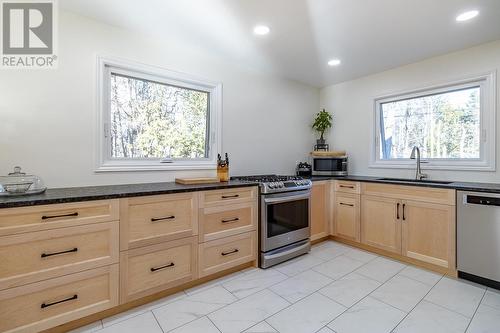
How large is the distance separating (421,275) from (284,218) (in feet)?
4.69

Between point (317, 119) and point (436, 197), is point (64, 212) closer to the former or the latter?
point (436, 197)

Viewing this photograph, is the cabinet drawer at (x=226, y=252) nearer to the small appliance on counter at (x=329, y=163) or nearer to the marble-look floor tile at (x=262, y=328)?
the marble-look floor tile at (x=262, y=328)

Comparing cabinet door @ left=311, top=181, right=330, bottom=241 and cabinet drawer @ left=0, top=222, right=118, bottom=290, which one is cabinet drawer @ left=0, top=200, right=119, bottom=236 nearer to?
cabinet drawer @ left=0, top=222, right=118, bottom=290

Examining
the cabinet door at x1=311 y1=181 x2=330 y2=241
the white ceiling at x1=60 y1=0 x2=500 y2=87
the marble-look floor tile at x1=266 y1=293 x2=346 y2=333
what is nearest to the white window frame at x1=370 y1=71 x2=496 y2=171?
the white ceiling at x1=60 y1=0 x2=500 y2=87

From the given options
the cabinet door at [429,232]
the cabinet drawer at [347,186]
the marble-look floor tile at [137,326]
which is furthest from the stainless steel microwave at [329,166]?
the marble-look floor tile at [137,326]

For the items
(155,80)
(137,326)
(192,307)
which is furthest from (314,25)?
(137,326)

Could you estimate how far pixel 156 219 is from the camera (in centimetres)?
192

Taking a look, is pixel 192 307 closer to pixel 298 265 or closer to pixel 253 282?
pixel 253 282

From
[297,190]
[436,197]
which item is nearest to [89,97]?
[297,190]

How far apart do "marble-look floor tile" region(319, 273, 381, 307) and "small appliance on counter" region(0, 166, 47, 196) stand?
94.1 inches

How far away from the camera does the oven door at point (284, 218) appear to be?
2535 mm

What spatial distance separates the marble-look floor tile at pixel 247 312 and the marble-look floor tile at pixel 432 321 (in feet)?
2.73

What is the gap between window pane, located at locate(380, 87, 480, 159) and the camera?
273 cm

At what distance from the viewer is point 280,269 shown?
8.30 feet
